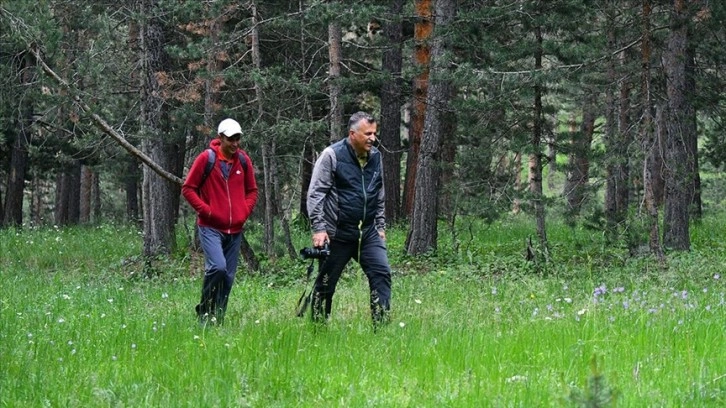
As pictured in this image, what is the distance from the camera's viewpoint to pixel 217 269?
7672 mm

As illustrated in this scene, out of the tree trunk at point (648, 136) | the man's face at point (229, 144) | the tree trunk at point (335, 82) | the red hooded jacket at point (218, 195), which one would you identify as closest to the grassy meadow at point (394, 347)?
the red hooded jacket at point (218, 195)

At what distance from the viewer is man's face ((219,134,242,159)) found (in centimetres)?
768

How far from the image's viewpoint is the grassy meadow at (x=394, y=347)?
198 inches

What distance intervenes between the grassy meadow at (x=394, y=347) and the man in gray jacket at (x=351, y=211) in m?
0.37

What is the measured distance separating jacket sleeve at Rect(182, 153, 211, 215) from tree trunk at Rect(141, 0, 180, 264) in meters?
7.62

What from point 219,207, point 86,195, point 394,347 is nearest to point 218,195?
point 219,207

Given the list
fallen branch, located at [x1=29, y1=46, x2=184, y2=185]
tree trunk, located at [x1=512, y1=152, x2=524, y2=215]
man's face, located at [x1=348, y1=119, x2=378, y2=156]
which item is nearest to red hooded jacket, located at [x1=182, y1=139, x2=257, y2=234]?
man's face, located at [x1=348, y1=119, x2=378, y2=156]

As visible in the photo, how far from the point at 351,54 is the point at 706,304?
16.7 meters

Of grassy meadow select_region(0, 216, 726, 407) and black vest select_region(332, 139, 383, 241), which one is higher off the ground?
black vest select_region(332, 139, 383, 241)

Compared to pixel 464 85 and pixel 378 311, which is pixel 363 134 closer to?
pixel 378 311

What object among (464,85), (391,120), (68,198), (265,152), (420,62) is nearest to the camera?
(464,85)

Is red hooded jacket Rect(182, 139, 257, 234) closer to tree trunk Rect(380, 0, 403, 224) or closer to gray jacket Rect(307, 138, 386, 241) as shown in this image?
gray jacket Rect(307, 138, 386, 241)

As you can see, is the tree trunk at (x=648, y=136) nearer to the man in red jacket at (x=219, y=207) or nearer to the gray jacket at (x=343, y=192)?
the gray jacket at (x=343, y=192)

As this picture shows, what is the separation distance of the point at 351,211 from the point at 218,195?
4.42 ft
